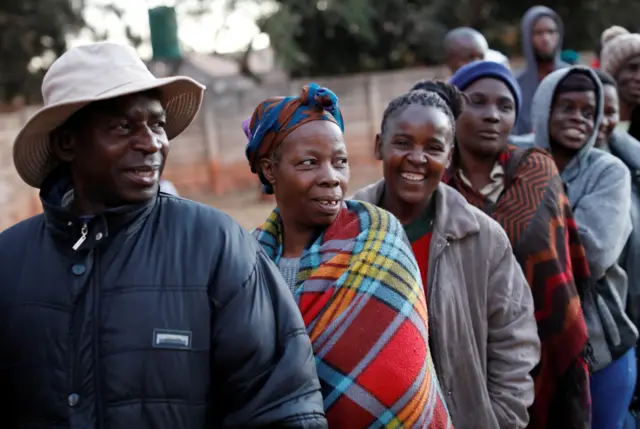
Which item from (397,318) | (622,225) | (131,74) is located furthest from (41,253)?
Result: (622,225)

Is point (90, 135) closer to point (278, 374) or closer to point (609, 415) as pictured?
point (278, 374)

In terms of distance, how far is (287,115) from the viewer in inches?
94.8

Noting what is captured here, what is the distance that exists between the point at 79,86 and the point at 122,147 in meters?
0.18

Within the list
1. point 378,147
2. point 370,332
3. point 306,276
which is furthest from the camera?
point 378,147

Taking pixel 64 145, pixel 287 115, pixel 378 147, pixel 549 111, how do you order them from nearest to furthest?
pixel 64 145
pixel 287 115
pixel 378 147
pixel 549 111

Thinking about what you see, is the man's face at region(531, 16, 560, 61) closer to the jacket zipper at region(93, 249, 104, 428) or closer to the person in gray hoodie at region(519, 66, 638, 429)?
the person in gray hoodie at region(519, 66, 638, 429)

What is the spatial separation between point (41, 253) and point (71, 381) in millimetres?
323

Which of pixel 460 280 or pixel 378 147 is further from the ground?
pixel 378 147

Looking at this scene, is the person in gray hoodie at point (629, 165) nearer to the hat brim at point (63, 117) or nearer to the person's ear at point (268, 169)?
the person's ear at point (268, 169)

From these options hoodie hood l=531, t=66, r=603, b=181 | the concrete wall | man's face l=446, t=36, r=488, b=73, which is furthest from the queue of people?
the concrete wall

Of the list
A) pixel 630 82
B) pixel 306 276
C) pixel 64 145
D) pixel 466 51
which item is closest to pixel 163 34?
pixel 466 51

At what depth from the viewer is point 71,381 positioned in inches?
68.3

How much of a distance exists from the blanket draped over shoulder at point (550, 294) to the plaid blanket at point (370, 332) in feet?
3.09

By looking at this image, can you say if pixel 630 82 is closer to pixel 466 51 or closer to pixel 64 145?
pixel 466 51
